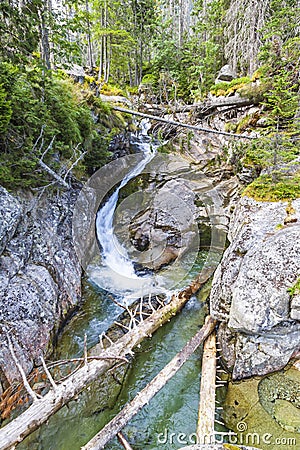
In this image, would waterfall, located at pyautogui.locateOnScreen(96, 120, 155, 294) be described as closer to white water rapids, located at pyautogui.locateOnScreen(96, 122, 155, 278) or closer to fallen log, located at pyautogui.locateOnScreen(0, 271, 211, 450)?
white water rapids, located at pyautogui.locateOnScreen(96, 122, 155, 278)

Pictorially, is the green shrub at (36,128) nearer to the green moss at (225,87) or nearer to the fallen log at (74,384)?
the fallen log at (74,384)

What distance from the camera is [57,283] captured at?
20.9 ft

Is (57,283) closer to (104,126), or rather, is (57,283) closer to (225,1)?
(104,126)

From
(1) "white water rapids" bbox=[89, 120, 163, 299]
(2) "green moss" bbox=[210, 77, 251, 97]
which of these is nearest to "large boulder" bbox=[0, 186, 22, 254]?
(1) "white water rapids" bbox=[89, 120, 163, 299]

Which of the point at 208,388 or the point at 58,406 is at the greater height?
the point at 58,406

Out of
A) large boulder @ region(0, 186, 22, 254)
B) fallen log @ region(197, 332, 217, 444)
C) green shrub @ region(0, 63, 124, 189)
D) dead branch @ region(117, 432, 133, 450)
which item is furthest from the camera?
green shrub @ region(0, 63, 124, 189)

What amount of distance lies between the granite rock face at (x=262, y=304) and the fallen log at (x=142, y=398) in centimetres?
45

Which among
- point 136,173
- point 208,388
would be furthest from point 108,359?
point 136,173

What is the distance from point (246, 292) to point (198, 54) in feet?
71.7

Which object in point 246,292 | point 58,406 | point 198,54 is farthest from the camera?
point 198,54

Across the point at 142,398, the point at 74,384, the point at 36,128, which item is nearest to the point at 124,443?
the point at 142,398

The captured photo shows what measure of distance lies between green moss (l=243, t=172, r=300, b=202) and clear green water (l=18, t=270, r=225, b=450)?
3165 millimetres

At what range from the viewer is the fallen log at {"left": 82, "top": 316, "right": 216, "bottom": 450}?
3488 mm

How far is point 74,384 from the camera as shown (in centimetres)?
391
